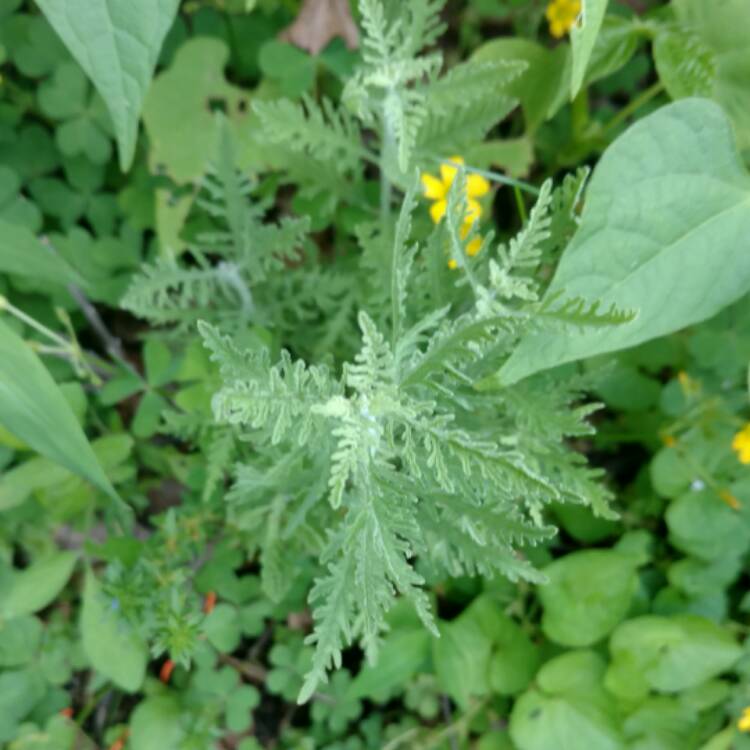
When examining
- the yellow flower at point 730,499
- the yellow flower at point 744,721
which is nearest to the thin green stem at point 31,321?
the yellow flower at point 730,499

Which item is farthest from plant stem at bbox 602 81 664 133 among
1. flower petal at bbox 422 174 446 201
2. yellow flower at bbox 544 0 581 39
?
flower petal at bbox 422 174 446 201

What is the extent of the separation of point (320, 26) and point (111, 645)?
1.36 meters

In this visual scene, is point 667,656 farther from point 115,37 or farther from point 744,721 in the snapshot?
point 115,37

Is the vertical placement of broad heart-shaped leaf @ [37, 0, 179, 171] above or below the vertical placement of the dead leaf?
above

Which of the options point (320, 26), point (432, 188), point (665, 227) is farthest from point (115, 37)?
point (320, 26)

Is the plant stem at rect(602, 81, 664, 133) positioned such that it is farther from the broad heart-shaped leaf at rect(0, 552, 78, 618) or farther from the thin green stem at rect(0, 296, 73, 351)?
the broad heart-shaped leaf at rect(0, 552, 78, 618)

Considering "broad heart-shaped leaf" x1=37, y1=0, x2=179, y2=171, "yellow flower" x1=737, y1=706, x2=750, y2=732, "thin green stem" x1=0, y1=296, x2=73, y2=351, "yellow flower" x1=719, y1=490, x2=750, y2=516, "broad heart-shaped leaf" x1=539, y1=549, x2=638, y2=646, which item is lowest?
"yellow flower" x1=737, y1=706, x2=750, y2=732

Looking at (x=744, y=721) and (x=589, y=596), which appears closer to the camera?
(x=744, y=721)

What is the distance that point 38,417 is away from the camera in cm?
109

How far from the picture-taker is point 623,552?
1.64 meters

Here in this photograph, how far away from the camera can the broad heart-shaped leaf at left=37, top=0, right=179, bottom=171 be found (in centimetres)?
96

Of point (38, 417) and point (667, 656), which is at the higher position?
point (38, 417)

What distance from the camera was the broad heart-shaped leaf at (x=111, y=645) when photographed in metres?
1.49

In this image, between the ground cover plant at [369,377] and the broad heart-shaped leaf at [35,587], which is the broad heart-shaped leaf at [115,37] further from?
the broad heart-shaped leaf at [35,587]
